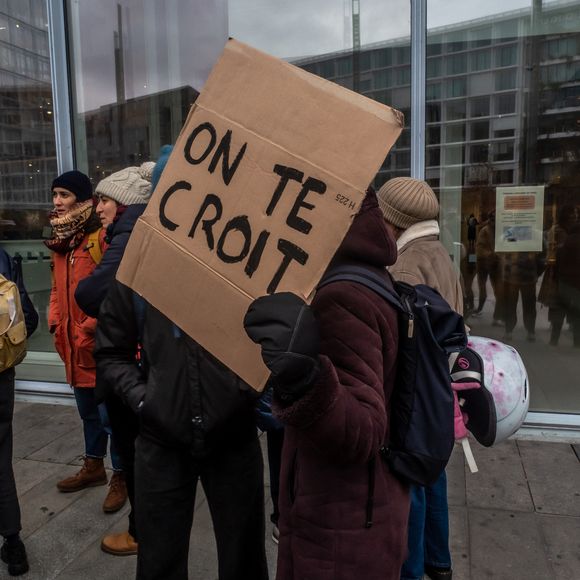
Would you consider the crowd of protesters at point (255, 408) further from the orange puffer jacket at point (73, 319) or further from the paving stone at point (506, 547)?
the paving stone at point (506, 547)

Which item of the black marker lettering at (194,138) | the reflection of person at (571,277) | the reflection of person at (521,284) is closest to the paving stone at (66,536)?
the black marker lettering at (194,138)

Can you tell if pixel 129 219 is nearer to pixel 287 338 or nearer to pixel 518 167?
pixel 287 338

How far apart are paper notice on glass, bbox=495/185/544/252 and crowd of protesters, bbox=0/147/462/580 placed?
2449mm

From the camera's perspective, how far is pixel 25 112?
5.91 meters

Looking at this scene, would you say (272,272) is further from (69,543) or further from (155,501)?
(69,543)

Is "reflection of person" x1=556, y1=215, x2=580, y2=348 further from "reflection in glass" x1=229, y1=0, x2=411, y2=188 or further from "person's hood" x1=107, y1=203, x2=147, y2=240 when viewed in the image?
"person's hood" x1=107, y1=203, x2=147, y2=240

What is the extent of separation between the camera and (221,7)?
17.9 ft

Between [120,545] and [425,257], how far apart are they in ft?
7.40

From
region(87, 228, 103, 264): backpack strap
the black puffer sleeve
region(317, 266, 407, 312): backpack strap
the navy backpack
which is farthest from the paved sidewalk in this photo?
region(317, 266, 407, 312): backpack strap

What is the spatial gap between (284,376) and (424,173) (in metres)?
4.14

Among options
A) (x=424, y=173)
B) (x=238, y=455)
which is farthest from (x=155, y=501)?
(x=424, y=173)

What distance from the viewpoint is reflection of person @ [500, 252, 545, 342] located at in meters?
5.11

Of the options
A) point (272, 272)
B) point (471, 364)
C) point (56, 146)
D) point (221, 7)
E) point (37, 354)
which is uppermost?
point (221, 7)

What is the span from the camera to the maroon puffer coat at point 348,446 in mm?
1336
